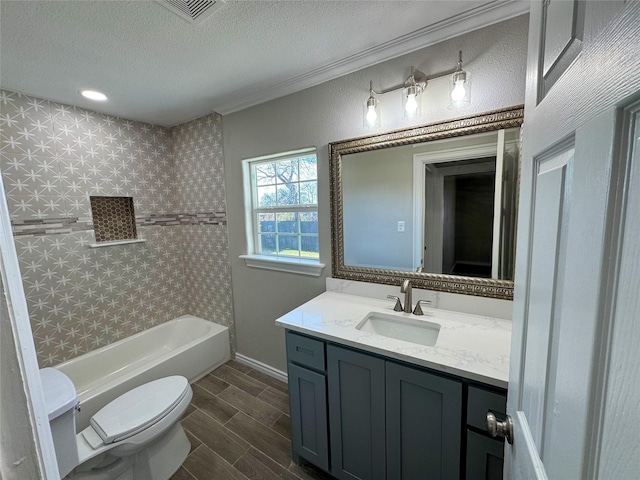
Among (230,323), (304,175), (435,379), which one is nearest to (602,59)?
(435,379)

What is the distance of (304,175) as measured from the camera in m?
1.97

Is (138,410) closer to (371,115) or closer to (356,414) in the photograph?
(356,414)

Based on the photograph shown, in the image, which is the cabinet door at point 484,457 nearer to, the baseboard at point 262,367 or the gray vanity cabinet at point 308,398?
the gray vanity cabinet at point 308,398

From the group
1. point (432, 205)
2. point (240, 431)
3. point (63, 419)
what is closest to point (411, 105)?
point (432, 205)

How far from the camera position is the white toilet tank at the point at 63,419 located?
1.05 m

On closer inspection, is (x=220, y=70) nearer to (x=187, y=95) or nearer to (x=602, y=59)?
(x=187, y=95)

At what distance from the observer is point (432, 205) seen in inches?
57.4

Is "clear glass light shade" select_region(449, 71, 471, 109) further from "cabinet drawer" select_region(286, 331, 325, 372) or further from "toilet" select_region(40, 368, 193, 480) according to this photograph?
"toilet" select_region(40, 368, 193, 480)

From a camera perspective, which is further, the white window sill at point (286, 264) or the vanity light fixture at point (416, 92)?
the white window sill at point (286, 264)

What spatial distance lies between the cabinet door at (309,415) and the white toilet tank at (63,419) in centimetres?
95

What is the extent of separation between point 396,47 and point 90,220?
2.64m

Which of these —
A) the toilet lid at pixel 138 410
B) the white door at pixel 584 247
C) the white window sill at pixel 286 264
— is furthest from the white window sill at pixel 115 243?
the white door at pixel 584 247

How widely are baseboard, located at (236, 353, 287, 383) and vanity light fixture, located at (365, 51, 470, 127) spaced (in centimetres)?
208

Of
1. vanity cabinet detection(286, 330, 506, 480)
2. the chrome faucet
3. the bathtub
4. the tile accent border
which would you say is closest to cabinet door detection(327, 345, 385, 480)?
vanity cabinet detection(286, 330, 506, 480)
